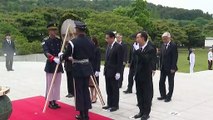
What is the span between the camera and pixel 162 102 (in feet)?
22.3

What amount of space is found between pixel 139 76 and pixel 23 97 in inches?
123

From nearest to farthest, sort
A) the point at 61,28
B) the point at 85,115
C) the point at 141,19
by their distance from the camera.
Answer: the point at 85,115
the point at 61,28
the point at 141,19

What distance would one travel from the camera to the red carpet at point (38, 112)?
547 centimetres

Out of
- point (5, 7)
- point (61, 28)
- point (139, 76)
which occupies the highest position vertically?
point (5, 7)

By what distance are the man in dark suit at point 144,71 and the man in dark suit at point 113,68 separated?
55 centimetres

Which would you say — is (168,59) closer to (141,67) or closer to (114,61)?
(114,61)

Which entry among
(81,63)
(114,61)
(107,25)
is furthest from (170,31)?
(81,63)

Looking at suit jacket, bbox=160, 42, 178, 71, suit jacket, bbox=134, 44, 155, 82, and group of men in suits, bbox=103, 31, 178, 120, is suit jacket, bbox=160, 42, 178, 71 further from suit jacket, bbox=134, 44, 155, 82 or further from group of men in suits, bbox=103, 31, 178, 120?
suit jacket, bbox=134, 44, 155, 82

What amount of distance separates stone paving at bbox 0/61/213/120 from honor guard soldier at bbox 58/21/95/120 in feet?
2.12

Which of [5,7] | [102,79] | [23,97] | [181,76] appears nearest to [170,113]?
[23,97]

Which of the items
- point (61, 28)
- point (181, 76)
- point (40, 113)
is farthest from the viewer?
point (181, 76)

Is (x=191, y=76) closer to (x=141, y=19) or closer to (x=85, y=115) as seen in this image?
(x=85, y=115)

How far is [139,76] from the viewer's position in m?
→ 5.43

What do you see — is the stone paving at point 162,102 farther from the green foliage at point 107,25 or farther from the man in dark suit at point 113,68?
the green foliage at point 107,25
